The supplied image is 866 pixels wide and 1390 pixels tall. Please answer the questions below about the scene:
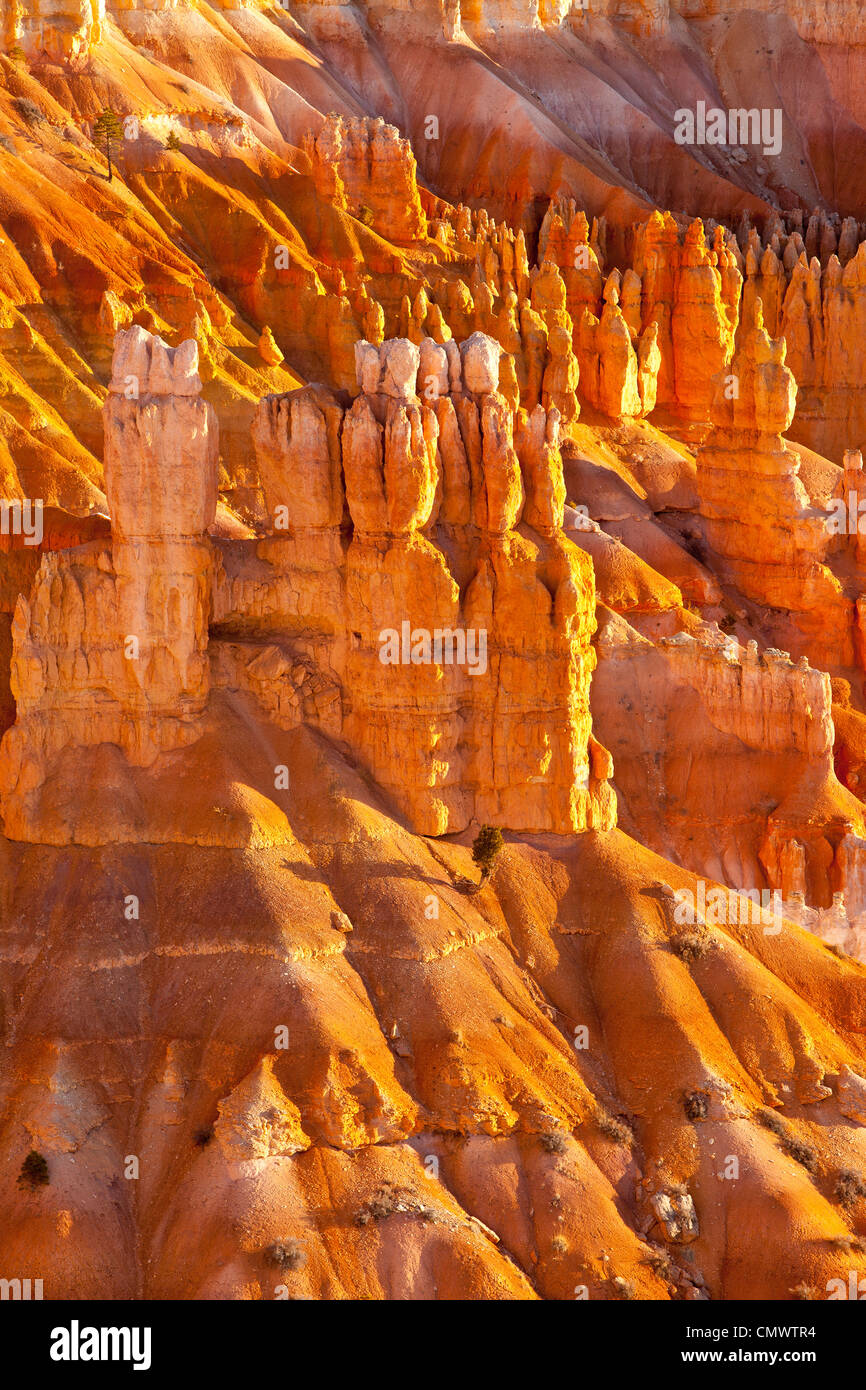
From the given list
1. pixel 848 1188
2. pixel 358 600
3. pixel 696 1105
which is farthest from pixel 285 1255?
pixel 358 600

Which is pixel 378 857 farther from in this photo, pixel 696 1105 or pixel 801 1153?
pixel 801 1153

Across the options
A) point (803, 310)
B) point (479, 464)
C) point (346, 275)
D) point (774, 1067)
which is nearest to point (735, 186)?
point (803, 310)

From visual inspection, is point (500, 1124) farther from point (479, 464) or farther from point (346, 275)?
point (346, 275)

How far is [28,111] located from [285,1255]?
5522 centimetres

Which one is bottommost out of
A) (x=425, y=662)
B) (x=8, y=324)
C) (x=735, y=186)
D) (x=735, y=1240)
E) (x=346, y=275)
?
(x=735, y=1240)

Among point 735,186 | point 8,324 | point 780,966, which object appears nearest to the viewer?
point 780,966

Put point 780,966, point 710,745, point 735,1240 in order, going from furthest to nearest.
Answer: point 710,745, point 780,966, point 735,1240

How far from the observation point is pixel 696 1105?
188ft

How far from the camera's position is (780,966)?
63.3m

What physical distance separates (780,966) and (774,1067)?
14.9 ft

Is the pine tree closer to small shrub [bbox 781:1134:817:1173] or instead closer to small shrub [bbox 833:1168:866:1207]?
small shrub [bbox 781:1134:817:1173]

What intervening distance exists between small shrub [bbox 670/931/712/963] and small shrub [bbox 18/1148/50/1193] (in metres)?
18.5

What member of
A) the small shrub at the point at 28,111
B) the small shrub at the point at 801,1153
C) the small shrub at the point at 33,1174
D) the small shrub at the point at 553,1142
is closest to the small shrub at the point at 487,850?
the small shrub at the point at 553,1142

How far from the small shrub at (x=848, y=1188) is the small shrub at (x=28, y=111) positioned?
55624 mm
